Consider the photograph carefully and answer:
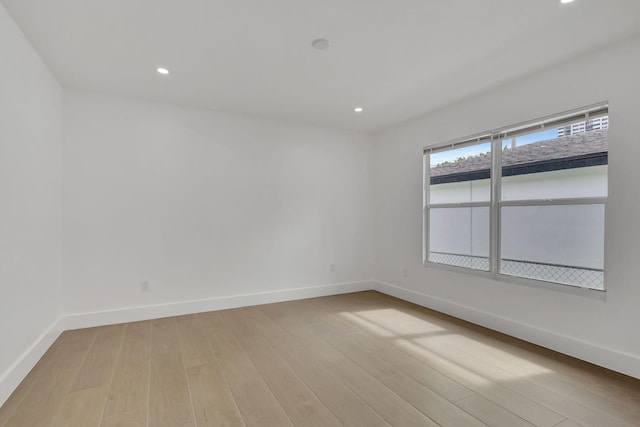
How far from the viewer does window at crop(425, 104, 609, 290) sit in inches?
102

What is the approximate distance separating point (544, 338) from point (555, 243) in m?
0.89

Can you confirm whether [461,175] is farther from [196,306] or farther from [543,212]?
[196,306]

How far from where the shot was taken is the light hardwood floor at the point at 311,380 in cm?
182

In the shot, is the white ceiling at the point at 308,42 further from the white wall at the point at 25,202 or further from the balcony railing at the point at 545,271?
the balcony railing at the point at 545,271

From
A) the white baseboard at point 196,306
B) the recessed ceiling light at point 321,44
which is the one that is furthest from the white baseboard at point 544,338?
the recessed ceiling light at point 321,44

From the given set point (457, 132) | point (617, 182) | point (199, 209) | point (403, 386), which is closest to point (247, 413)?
point (403, 386)

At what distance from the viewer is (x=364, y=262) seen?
5012mm

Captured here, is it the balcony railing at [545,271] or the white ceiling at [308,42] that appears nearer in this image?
the white ceiling at [308,42]

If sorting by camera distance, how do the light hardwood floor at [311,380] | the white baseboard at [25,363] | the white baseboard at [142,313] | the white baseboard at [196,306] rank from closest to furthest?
the light hardwood floor at [311,380] → the white baseboard at [25,363] → the white baseboard at [142,313] → the white baseboard at [196,306]

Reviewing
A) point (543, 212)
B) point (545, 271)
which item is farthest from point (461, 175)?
point (545, 271)

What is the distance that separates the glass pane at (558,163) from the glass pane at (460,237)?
Answer: 17.8 inches

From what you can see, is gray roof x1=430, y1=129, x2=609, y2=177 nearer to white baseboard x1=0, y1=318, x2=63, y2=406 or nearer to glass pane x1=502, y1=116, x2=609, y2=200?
glass pane x1=502, y1=116, x2=609, y2=200

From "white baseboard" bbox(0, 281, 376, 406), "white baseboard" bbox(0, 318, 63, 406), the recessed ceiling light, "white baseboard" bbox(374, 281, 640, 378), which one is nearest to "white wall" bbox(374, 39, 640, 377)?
"white baseboard" bbox(374, 281, 640, 378)

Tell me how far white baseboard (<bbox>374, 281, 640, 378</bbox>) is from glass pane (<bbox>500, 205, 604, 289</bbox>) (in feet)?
1.61
